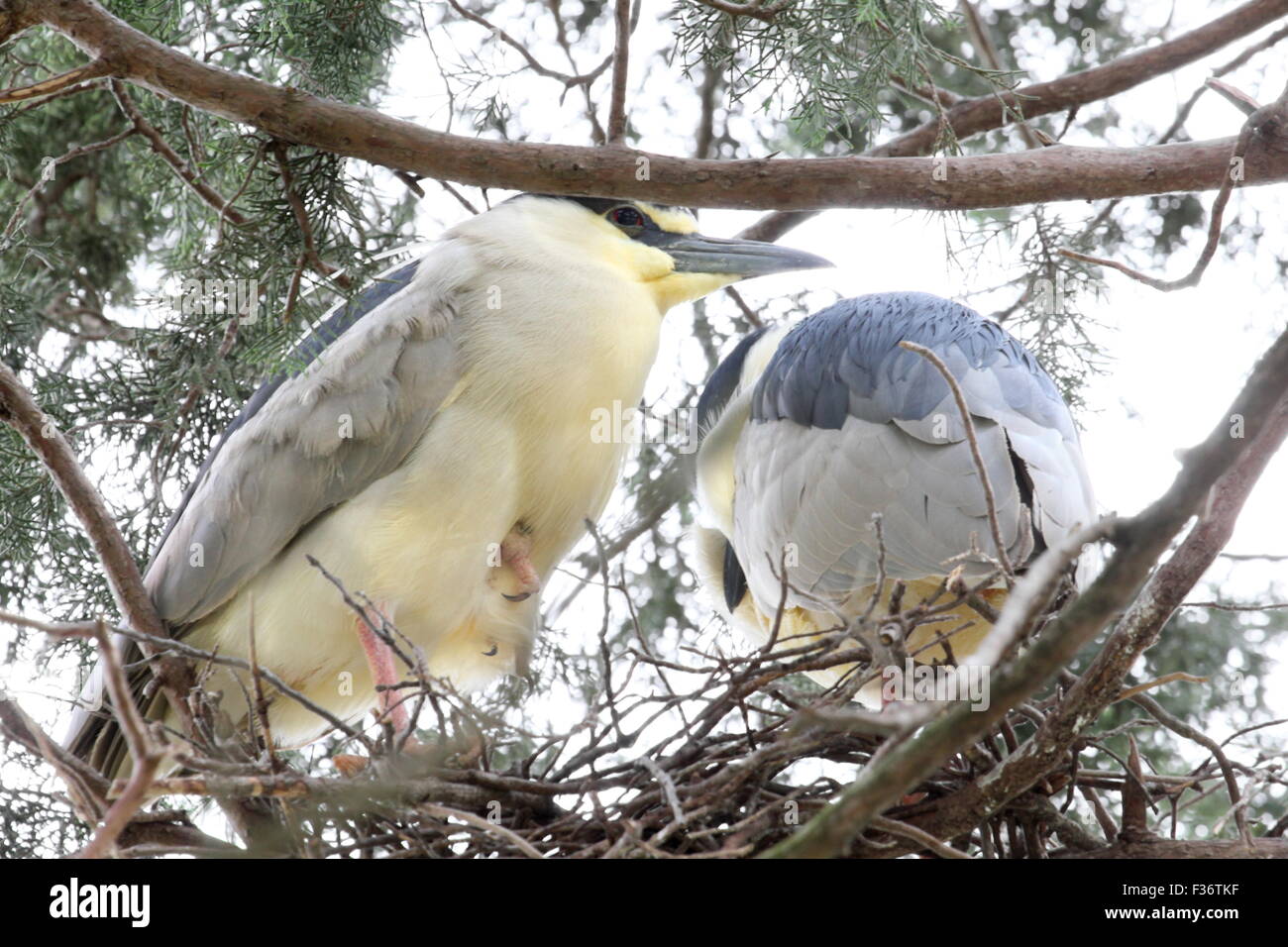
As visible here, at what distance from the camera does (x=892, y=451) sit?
2.81 meters

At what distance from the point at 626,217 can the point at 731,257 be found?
276mm

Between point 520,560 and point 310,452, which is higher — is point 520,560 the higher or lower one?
the lower one

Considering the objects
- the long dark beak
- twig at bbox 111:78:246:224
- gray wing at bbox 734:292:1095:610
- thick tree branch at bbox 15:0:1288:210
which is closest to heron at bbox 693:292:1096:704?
gray wing at bbox 734:292:1095:610

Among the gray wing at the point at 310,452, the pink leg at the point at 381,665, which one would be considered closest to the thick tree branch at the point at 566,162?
the gray wing at the point at 310,452

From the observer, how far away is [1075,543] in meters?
1.49

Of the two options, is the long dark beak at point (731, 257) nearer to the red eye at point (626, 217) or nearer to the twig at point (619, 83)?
the red eye at point (626, 217)

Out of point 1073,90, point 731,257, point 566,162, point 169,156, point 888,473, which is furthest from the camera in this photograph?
point 1073,90

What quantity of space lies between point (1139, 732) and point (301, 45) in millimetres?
3014

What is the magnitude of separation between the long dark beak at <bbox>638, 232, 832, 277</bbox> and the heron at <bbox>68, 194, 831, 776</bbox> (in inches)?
6.2

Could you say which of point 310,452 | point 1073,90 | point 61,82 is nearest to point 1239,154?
point 1073,90

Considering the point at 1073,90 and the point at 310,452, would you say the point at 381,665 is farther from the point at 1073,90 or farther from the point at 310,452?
the point at 1073,90

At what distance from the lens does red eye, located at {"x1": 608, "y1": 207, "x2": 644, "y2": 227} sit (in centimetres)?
328

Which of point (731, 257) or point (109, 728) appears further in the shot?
point (731, 257)
